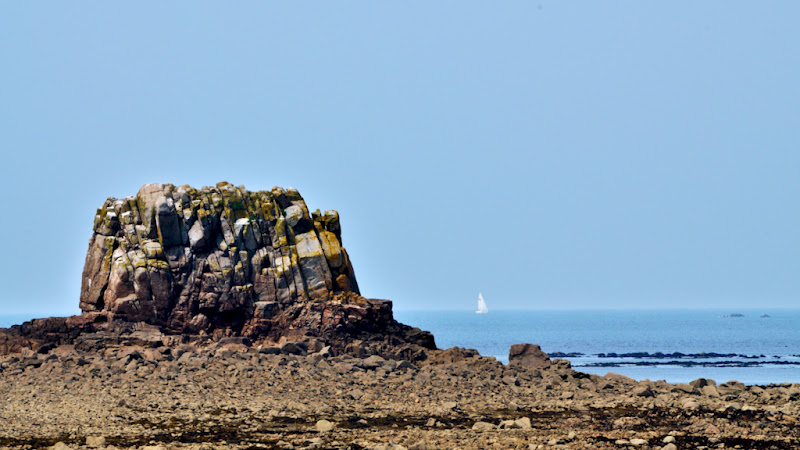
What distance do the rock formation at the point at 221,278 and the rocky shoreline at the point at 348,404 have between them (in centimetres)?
264

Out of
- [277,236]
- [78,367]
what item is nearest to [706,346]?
[277,236]

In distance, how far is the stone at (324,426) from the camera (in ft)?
98.1

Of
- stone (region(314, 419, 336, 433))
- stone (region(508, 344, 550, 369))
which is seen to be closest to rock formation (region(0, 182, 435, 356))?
stone (region(508, 344, 550, 369))

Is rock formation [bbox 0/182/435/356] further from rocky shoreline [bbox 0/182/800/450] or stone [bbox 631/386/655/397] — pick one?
stone [bbox 631/386/655/397]

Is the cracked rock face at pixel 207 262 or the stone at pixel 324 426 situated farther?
the cracked rock face at pixel 207 262

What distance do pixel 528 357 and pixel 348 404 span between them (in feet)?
44.5

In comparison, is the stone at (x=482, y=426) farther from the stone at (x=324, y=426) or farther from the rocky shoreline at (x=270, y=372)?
the stone at (x=324, y=426)

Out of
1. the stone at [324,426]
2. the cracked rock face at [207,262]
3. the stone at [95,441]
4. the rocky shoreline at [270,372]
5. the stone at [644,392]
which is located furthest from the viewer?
the cracked rock face at [207,262]

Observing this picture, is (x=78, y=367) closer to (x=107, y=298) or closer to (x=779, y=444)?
(x=107, y=298)

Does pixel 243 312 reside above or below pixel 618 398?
above

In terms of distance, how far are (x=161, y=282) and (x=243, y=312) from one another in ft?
14.3

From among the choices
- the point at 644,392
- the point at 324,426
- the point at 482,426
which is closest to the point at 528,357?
the point at 644,392

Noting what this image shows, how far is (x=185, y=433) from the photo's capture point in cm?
2917

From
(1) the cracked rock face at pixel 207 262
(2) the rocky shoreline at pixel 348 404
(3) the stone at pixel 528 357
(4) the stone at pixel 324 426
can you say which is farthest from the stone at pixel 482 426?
(1) the cracked rock face at pixel 207 262
